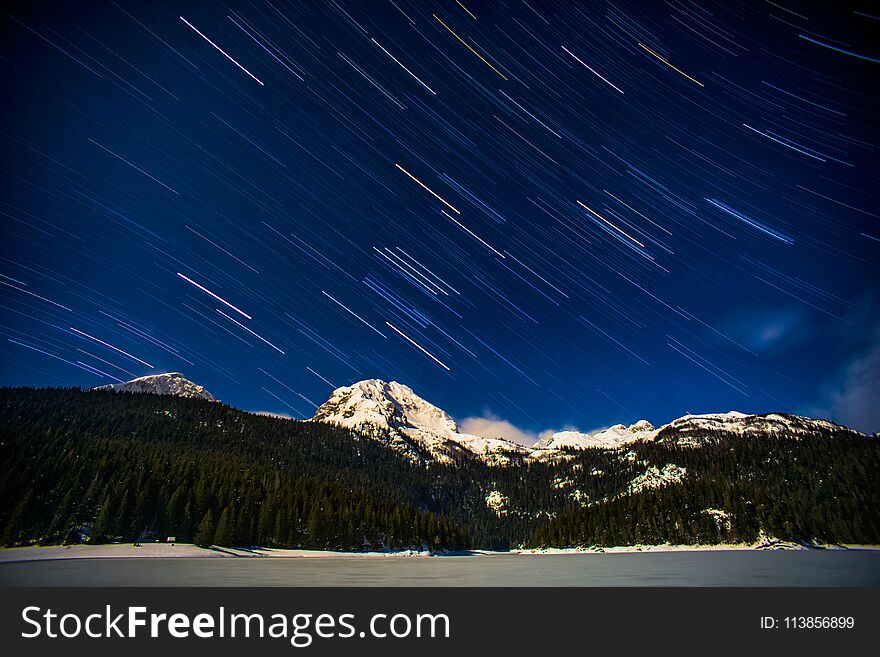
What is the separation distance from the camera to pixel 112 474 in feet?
308

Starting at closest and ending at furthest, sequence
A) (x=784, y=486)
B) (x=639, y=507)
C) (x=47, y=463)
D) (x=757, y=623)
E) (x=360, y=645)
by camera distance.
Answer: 1. (x=360, y=645)
2. (x=757, y=623)
3. (x=47, y=463)
4. (x=639, y=507)
5. (x=784, y=486)

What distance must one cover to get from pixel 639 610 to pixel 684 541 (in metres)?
144

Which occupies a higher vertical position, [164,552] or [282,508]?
[282,508]

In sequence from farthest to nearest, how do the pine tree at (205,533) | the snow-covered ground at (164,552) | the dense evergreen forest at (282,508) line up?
the pine tree at (205,533) → the dense evergreen forest at (282,508) → the snow-covered ground at (164,552)

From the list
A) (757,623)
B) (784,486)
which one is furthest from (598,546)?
(757,623)

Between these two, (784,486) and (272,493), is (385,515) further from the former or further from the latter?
(784,486)

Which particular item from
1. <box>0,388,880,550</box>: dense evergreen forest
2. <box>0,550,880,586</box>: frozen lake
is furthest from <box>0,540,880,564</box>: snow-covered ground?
<box>0,550,880,586</box>: frozen lake

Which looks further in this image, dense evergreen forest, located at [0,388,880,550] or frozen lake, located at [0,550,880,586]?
dense evergreen forest, located at [0,388,880,550]

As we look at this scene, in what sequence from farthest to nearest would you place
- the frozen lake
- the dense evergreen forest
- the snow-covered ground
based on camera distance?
the dense evergreen forest
the snow-covered ground
the frozen lake

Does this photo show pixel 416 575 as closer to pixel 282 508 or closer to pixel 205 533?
pixel 205 533

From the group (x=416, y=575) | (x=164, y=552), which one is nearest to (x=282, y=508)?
(x=164, y=552)

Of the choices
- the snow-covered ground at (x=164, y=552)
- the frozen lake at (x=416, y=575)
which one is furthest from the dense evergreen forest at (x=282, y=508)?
the frozen lake at (x=416, y=575)

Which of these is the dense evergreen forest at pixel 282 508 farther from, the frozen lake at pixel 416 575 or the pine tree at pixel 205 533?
the frozen lake at pixel 416 575

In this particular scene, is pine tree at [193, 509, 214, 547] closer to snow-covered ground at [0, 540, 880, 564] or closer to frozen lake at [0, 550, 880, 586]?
snow-covered ground at [0, 540, 880, 564]
